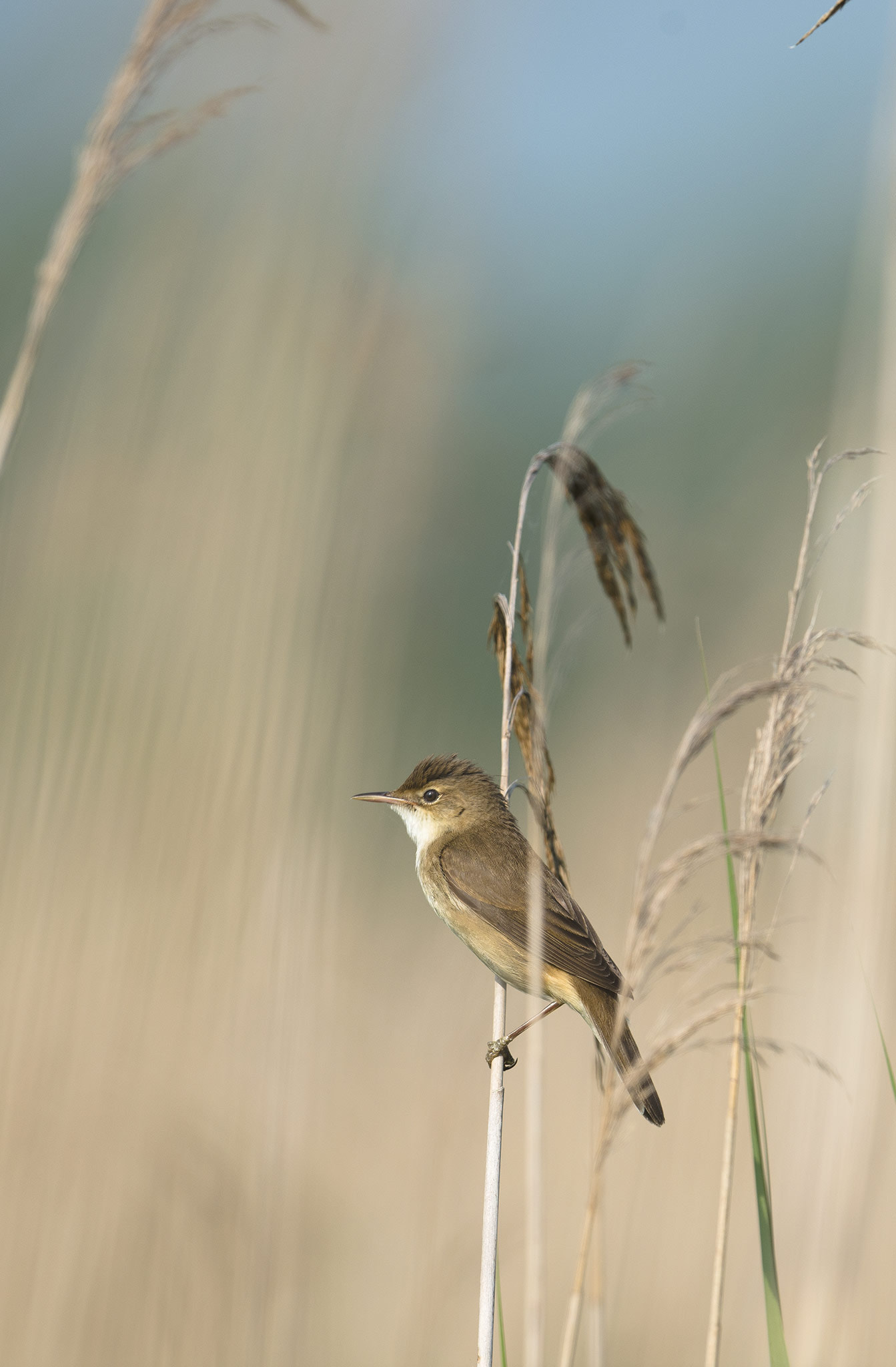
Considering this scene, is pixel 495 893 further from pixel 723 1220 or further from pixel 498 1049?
pixel 723 1220

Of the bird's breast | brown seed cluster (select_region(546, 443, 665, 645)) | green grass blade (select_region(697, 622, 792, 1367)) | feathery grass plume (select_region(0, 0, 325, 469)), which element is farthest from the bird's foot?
Result: feathery grass plume (select_region(0, 0, 325, 469))

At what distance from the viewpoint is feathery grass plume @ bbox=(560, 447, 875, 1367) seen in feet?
4.66

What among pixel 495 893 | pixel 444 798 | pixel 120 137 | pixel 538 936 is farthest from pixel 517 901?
pixel 120 137

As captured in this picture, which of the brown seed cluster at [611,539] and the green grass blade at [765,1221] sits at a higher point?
the brown seed cluster at [611,539]

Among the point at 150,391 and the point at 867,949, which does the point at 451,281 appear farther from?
the point at 867,949

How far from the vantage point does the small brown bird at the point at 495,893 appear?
245 cm

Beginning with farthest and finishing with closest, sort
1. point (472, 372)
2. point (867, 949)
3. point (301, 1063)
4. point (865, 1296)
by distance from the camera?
point (472, 372)
point (301, 1063)
point (865, 1296)
point (867, 949)

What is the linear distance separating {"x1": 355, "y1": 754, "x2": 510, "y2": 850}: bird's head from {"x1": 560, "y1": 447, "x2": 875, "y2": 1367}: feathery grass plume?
3.92 feet

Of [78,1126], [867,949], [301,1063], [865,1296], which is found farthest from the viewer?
[78,1126]

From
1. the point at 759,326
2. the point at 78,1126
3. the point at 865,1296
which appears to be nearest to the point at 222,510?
the point at 78,1126

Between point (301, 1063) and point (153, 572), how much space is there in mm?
1339

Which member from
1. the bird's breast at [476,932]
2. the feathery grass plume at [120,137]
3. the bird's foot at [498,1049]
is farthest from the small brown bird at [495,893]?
the feathery grass plume at [120,137]

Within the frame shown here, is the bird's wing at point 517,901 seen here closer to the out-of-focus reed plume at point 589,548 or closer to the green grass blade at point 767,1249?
the out-of-focus reed plume at point 589,548

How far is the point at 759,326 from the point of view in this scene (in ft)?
42.3
